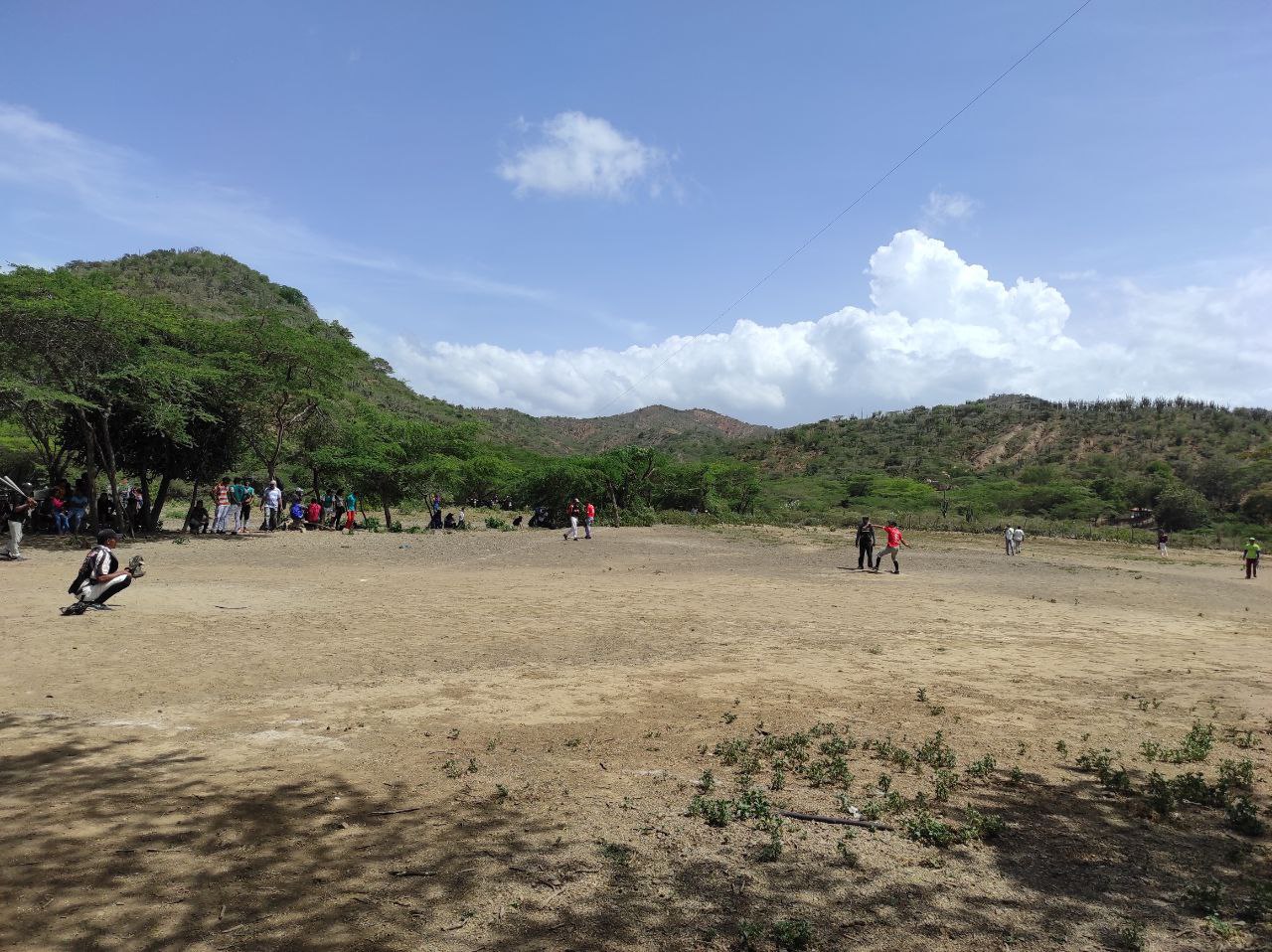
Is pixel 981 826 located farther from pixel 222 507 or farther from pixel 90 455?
pixel 222 507

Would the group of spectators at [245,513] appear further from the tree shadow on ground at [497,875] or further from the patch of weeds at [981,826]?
the patch of weeds at [981,826]

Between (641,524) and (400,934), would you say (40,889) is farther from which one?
(641,524)

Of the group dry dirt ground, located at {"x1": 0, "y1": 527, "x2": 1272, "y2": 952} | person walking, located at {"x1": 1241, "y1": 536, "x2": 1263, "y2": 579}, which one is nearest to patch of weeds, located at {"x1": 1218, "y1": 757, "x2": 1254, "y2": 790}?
dry dirt ground, located at {"x1": 0, "y1": 527, "x2": 1272, "y2": 952}

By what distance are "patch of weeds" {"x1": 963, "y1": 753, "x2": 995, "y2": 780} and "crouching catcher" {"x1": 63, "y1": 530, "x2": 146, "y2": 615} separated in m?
10.4

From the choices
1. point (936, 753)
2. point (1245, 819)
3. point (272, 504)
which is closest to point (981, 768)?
point (936, 753)

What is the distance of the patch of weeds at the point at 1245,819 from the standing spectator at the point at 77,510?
23.9m

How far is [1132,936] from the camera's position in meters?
3.32

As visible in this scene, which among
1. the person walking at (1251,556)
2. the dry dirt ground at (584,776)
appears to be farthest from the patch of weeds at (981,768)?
the person walking at (1251,556)

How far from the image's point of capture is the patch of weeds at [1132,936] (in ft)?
10.8

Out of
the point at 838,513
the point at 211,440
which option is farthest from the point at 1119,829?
the point at 838,513

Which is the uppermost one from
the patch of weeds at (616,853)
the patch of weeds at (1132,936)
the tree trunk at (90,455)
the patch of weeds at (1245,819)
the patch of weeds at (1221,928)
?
the tree trunk at (90,455)

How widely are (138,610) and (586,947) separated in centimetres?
992

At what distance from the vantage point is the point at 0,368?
57.5 feet

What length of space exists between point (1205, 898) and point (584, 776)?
135 inches
